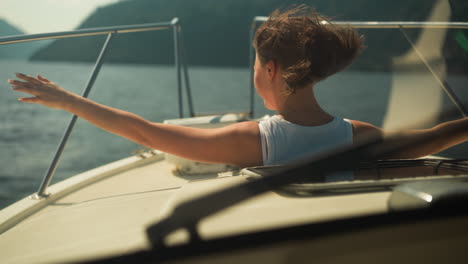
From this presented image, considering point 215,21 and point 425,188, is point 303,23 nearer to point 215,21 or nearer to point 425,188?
point 425,188

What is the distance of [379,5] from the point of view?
2.12 metres

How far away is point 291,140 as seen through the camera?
1130 mm

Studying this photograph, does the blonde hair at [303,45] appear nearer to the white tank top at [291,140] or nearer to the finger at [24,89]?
the white tank top at [291,140]

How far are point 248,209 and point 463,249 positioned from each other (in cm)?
32

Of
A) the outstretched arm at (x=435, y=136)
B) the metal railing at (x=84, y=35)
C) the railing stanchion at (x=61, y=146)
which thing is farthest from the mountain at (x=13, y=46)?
the outstretched arm at (x=435, y=136)

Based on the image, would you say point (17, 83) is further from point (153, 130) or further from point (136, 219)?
point (136, 219)

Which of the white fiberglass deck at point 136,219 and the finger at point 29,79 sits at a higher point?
the finger at point 29,79

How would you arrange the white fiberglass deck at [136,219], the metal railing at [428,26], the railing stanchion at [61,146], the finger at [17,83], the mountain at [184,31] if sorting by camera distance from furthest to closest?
the mountain at [184,31] → the railing stanchion at [61,146] → the metal railing at [428,26] → the finger at [17,83] → the white fiberglass deck at [136,219]

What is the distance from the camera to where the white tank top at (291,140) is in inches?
44.3

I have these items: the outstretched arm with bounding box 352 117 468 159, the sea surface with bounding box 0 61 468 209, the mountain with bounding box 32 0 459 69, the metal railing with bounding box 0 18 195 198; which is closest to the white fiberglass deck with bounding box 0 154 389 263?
the outstretched arm with bounding box 352 117 468 159

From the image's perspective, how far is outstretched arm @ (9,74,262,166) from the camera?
1.13 meters

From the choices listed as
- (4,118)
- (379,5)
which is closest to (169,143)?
(379,5)

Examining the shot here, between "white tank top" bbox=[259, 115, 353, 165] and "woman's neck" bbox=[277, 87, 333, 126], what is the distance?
47 mm

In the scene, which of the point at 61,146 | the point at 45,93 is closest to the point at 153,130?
the point at 45,93
